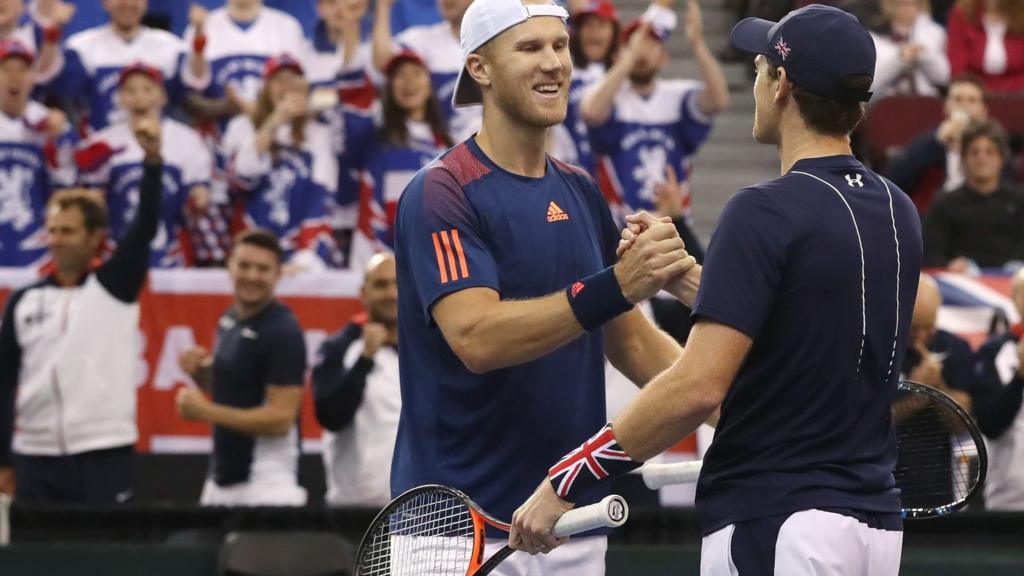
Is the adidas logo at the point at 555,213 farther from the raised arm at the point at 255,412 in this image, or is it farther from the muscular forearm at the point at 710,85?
the muscular forearm at the point at 710,85

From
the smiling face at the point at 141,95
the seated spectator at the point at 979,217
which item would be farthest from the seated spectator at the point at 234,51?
the seated spectator at the point at 979,217

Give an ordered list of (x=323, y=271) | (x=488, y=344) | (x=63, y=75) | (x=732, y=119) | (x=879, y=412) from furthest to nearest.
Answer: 1. (x=732, y=119)
2. (x=63, y=75)
3. (x=323, y=271)
4. (x=488, y=344)
5. (x=879, y=412)

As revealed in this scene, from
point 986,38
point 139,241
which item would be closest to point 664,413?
point 139,241

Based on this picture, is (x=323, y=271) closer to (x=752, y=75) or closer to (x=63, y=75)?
(x=63, y=75)

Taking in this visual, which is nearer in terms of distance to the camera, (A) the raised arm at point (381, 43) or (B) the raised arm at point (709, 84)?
(B) the raised arm at point (709, 84)

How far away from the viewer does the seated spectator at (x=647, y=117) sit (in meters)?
9.34

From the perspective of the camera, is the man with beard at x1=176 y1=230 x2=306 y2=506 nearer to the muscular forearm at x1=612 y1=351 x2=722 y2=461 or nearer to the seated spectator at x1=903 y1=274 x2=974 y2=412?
the seated spectator at x1=903 y1=274 x2=974 y2=412

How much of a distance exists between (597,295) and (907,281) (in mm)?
706

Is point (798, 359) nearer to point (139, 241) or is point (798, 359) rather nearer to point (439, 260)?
point (439, 260)

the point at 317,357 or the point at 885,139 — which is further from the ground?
the point at 885,139

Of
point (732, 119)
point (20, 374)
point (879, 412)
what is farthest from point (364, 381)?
point (732, 119)

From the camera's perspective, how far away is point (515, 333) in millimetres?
3725

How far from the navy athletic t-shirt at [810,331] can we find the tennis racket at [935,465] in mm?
451

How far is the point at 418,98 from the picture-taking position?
932cm
